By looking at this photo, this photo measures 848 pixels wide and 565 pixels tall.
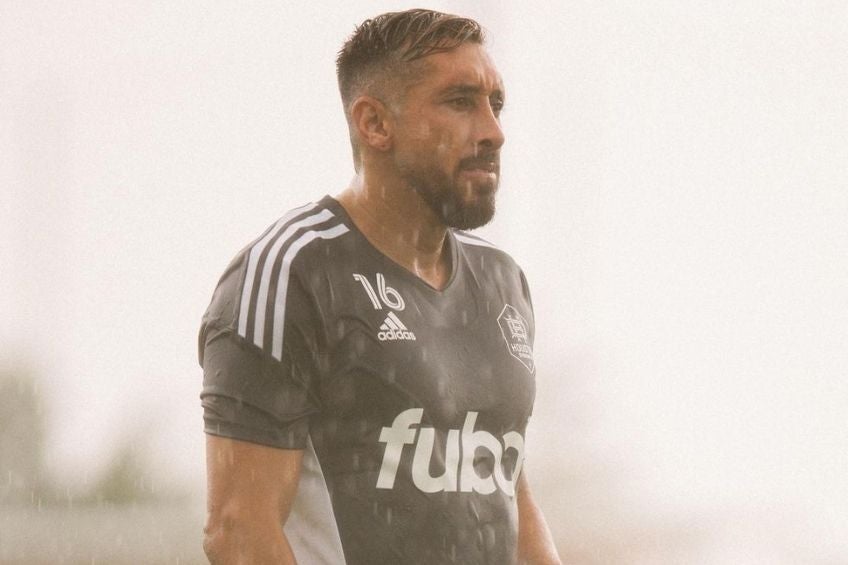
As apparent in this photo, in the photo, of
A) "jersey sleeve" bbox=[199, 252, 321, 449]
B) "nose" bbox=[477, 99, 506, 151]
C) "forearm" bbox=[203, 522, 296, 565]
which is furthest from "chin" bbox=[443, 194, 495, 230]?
"forearm" bbox=[203, 522, 296, 565]

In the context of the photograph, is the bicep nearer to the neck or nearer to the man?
the man

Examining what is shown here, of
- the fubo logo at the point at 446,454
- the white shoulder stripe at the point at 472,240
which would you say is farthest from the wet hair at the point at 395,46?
the fubo logo at the point at 446,454

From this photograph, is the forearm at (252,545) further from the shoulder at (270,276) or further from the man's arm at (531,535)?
the man's arm at (531,535)

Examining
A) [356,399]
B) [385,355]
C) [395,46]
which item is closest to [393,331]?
[385,355]

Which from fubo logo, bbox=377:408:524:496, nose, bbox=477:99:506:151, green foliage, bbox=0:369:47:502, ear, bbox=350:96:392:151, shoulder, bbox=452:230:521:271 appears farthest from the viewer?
green foliage, bbox=0:369:47:502

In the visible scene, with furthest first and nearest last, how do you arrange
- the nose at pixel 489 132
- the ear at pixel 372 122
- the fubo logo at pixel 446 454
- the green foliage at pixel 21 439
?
the green foliage at pixel 21 439 → the ear at pixel 372 122 → the nose at pixel 489 132 → the fubo logo at pixel 446 454

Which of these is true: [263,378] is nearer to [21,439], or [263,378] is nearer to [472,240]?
[472,240]

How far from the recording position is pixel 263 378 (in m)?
2.64

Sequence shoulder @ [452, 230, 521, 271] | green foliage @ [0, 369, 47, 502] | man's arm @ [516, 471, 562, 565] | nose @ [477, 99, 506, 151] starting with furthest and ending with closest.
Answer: green foliage @ [0, 369, 47, 502] → shoulder @ [452, 230, 521, 271] → man's arm @ [516, 471, 562, 565] → nose @ [477, 99, 506, 151]

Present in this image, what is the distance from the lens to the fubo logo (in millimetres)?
2736

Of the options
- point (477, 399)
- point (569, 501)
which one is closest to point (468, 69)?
point (477, 399)

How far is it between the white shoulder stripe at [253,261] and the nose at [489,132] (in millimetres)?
426

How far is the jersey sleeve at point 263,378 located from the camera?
262cm

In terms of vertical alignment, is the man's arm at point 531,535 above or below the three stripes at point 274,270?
below
